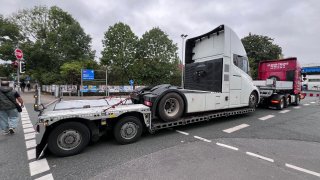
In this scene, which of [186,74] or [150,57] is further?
[150,57]

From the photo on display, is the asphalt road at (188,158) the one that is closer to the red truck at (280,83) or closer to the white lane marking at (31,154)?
the white lane marking at (31,154)

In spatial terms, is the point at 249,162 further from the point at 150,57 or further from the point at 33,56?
the point at 150,57

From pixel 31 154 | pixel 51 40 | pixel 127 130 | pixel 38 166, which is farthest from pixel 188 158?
pixel 51 40

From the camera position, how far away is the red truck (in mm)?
9773

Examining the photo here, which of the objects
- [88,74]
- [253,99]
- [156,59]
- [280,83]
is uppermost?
[156,59]

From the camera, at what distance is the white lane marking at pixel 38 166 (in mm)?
3123

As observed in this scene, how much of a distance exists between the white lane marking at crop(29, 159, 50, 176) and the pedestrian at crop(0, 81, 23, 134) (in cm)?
271

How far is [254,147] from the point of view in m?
4.27

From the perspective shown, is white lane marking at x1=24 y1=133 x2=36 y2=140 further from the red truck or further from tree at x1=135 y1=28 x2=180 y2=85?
tree at x1=135 y1=28 x2=180 y2=85

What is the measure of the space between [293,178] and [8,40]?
120ft

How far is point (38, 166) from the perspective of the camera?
10.9ft

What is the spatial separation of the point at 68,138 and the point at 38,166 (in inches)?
27.4

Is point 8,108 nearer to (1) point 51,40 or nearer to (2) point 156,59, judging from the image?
(1) point 51,40

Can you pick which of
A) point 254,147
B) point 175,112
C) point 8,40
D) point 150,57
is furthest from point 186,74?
point 8,40
